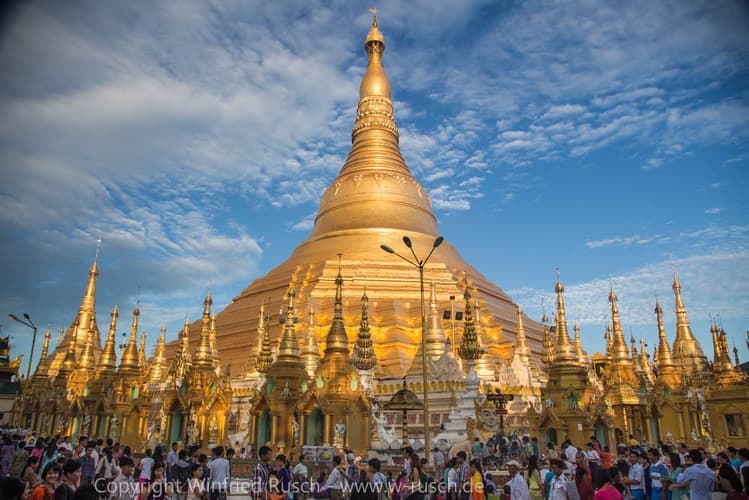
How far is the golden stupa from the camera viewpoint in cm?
3114

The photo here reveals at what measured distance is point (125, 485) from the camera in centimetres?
869

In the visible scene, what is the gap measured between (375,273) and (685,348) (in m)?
20.4

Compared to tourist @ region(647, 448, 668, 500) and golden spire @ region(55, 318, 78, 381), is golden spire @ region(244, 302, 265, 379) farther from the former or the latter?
tourist @ region(647, 448, 668, 500)

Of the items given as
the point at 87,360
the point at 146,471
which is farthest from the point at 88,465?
the point at 87,360

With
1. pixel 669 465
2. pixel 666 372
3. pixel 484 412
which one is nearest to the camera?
pixel 669 465

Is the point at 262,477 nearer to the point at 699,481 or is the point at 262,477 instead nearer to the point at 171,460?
the point at 171,460

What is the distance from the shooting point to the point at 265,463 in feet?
32.3

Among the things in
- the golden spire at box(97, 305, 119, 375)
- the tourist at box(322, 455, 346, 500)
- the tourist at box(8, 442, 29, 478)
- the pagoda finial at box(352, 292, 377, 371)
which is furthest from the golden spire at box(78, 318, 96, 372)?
the tourist at box(322, 455, 346, 500)

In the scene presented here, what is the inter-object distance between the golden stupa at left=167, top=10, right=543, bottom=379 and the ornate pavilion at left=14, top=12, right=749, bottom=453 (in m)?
0.12

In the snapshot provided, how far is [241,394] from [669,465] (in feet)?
67.4

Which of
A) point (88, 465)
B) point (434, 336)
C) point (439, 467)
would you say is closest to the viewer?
point (88, 465)

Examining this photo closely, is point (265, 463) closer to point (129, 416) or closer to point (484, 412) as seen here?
point (484, 412)

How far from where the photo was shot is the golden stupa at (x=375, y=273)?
3114cm

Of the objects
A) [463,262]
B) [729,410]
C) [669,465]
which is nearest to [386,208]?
[463,262]
